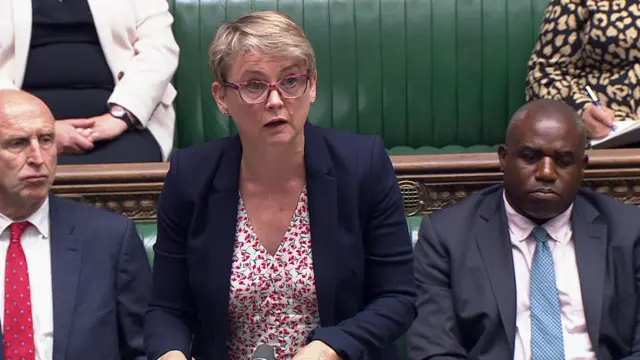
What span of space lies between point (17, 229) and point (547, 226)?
3.60ft

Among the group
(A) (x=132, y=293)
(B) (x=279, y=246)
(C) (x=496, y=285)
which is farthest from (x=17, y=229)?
(C) (x=496, y=285)

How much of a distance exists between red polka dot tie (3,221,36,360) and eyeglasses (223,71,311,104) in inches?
26.9

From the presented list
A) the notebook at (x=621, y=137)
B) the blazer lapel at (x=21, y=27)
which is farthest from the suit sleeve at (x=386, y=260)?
the blazer lapel at (x=21, y=27)

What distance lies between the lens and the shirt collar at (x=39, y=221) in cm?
197

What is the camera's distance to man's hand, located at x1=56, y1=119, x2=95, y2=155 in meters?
2.56

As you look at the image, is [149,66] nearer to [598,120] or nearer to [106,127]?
[106,127]

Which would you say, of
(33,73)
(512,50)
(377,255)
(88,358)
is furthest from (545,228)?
(33,73)

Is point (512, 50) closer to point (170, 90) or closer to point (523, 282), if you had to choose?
point (170, 90)

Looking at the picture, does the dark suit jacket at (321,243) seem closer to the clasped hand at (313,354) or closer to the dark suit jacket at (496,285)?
the clasped hand at (313,354)

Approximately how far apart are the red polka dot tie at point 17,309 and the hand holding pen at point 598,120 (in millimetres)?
1541

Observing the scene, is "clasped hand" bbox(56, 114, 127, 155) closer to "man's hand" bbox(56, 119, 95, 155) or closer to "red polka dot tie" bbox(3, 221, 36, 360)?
"man's hand" bbox(56, 119, 95, 155)

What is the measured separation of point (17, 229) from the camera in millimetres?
1962

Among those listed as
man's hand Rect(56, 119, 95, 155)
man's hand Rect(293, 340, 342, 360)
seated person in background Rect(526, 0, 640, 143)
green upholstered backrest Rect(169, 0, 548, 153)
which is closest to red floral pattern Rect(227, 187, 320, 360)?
man's hand Rect(293, 340, 342, 360)

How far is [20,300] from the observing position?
6.26 feet
